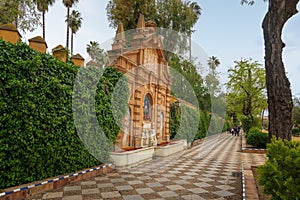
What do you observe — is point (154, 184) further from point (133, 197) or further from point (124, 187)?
point (133, 197)

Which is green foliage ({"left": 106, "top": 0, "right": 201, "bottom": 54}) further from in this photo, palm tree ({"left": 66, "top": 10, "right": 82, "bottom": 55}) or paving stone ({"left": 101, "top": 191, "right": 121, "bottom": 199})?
paving stone ({"left": 101, "top": 191, "right": 121, "bottom": 199})

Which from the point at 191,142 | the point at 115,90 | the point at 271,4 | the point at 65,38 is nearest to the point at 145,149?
the point at 115,90

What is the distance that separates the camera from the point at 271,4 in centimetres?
587

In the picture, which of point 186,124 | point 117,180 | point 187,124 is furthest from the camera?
point 187,124

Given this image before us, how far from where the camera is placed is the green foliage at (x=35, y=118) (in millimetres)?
4316

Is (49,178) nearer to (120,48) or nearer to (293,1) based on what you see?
(120,48)

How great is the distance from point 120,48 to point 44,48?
12.4 ft

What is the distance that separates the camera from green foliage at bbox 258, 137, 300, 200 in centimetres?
252

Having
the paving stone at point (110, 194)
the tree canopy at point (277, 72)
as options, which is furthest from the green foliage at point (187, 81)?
the paving stone at point (110, 194)

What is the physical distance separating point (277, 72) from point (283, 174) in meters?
3.53

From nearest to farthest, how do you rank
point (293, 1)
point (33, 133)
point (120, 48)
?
1. point (33, 133)
2. point (293, 1)
3. point (120, 48)

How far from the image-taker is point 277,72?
5531 mm

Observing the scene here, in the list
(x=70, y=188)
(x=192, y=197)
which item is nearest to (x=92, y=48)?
(x=70, y=188)

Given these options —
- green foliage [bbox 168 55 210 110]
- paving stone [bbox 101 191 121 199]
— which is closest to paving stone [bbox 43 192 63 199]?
paving stone [bbox 101 191 121 199]
